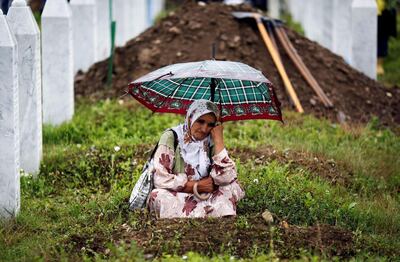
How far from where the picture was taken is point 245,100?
8875 mm

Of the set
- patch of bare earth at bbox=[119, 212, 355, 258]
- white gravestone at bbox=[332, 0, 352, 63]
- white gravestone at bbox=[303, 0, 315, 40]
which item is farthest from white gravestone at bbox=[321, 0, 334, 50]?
patch of bare earth at bbox=[119, 212, 355, 258]

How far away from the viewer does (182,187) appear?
334 inches

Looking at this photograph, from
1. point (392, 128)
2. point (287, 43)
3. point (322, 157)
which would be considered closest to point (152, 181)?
point (322, 157)

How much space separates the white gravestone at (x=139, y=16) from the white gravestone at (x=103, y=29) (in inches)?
152

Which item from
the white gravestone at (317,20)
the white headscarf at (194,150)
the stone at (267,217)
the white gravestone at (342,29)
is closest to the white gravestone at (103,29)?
the white gravestone at (342,29)

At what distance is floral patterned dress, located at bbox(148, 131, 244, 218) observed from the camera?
8406 mm

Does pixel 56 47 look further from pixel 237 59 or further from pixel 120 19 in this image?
pixel 120 19

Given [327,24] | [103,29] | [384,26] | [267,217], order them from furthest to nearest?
1. [384,26]
2. [327,24]
3. [103,29]
4. [267,217]

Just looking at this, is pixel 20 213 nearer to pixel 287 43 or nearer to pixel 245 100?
pixel 245 100

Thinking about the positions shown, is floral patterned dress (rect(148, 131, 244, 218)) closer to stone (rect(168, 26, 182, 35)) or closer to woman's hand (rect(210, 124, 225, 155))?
woman's hand (rect(210, 124, 225, 155))

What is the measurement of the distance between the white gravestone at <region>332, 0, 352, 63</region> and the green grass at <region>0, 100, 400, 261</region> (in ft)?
9.78

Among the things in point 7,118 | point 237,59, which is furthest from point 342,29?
point 7,118

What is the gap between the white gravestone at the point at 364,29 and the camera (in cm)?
1507

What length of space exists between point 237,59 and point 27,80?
4.91 meters
